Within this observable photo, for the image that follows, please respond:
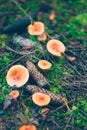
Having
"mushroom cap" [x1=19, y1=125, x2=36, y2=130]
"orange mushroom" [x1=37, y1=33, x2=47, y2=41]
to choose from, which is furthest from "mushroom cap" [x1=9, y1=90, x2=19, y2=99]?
"orange mushroom" [x1=37, y1=33, x2=47, y2=41]

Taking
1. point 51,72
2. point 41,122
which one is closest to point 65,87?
point 51,72

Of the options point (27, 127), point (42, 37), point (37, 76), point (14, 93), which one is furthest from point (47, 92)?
point (42, 37)

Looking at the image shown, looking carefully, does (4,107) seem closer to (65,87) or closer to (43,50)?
(65,87)

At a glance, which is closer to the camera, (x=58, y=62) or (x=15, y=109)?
(x=15, y=109)

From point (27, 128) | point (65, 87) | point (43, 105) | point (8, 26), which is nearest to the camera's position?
point (27, 128)

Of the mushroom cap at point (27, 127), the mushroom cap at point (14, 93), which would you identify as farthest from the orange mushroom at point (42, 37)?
the mushroom cap at point (27, 127)

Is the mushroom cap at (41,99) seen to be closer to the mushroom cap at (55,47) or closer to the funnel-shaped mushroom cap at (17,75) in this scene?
the funnel-shaped mushroom cap at (17,75)
